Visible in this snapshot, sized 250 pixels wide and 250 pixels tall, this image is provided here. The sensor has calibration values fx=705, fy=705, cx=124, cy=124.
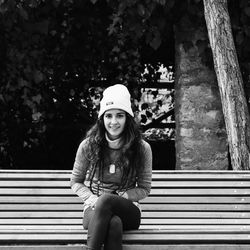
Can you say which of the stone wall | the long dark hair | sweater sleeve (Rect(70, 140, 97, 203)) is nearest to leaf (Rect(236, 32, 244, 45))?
the stone wall

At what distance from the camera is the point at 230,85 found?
16.9 feet

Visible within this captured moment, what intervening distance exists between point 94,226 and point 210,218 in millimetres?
979

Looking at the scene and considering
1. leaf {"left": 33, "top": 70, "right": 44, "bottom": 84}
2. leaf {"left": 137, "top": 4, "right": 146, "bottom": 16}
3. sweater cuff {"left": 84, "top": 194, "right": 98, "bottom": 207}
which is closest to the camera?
sweater cuff {"left": 84, "top": 194, "right": 98, "bottom": 207}

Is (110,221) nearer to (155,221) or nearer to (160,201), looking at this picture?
(155,221)

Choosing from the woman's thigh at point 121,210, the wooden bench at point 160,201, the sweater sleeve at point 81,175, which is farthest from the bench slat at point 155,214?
the woman's thigh at point 121,210

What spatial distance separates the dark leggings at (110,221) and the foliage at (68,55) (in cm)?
259

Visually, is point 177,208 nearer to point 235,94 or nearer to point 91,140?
point 91,140

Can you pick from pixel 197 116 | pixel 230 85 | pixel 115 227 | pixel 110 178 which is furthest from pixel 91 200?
pixel 197 116

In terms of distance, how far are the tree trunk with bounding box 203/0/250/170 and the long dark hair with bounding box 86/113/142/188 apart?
5.14 ft

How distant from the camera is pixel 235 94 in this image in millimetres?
5121

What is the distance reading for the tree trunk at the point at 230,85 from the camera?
5070mm

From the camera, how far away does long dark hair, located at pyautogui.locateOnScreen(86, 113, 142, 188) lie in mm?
3607

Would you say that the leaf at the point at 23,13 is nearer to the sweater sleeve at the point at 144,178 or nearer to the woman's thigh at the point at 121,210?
the sweater sleeve at the point at 144,178

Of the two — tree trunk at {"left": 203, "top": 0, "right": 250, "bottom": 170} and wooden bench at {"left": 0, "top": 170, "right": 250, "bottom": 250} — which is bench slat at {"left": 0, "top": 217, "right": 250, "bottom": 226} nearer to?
wooden bench at {"left": 0, "top": 170, "right": 250, "bottom": 250}
